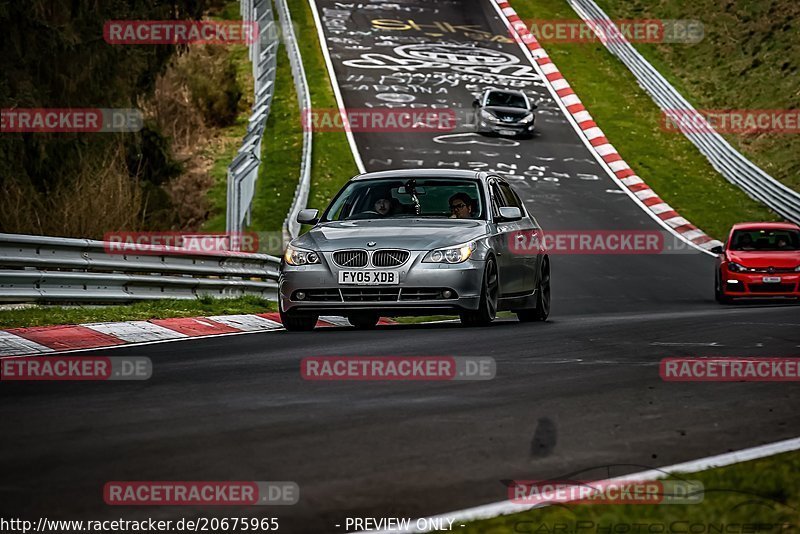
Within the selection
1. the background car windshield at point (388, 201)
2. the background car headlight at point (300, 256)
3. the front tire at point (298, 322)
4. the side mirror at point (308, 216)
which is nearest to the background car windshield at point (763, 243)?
the background car windshield at point (388, 201)

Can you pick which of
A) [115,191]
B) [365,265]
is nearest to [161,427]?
[365,265]

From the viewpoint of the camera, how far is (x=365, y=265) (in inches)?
504

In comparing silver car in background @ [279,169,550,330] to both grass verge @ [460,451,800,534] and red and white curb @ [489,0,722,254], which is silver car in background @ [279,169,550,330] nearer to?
grass verge @ [460,451,800,534]

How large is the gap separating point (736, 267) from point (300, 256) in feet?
33.9

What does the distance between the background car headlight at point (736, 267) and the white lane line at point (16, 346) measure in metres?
13.0

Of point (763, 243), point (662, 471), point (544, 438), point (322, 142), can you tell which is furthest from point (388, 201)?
point (322, 142)

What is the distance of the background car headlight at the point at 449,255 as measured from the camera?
12.8 meters

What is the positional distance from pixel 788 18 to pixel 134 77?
105 ft

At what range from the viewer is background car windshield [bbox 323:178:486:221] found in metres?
13.9

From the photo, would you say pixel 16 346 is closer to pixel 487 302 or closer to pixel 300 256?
pixel 300 256

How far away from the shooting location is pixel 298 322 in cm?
1349

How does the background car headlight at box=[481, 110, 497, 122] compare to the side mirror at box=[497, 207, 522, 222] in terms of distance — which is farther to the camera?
the background car headlight at box=[481, 110, 497, 122]

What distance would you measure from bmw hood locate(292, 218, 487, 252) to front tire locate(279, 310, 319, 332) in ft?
2.31

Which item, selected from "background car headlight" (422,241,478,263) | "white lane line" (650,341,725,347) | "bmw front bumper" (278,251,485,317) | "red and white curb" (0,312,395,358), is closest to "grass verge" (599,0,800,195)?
"red and white curb" (0,312,395,358)
